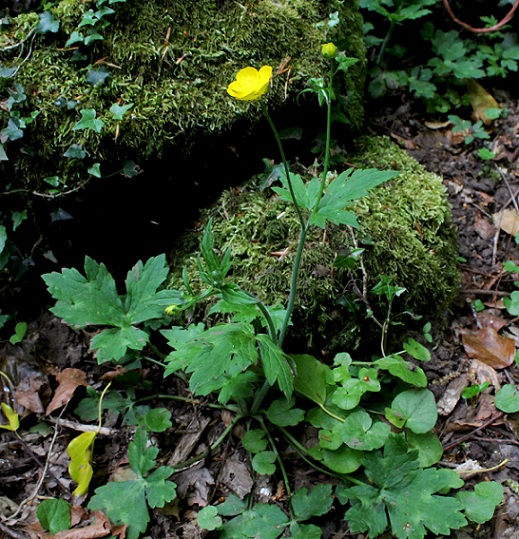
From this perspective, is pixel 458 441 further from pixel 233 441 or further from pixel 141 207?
pixel 141 207

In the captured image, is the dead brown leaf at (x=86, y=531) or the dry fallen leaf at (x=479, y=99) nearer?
the dead brown leaf at (x=86, y=531)

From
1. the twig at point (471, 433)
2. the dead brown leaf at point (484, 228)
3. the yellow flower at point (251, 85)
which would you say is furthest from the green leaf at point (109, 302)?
the dead brown leaf at point (484, 228)

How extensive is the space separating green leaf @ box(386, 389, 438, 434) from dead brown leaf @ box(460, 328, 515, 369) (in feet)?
1.57

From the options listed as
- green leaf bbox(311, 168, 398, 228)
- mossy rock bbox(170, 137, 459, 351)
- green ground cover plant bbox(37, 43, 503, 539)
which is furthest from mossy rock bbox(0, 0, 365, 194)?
green leaf bbox(311, 168, 398, 228)

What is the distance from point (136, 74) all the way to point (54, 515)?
1958mm

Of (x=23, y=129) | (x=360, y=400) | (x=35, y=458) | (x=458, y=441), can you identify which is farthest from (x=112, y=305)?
(x=458, y=441)

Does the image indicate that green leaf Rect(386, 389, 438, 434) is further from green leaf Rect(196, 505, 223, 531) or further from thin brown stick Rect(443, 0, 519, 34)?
thin brown stick Rect(443, 0, 519, 34)

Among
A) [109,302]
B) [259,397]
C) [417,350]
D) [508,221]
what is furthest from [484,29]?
[109,302]

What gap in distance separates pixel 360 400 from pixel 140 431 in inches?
36.8

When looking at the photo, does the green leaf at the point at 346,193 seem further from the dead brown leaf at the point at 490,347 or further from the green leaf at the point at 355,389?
the dead brown leaf at the point at 490,347

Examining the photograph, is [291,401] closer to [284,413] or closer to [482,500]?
[284,413]

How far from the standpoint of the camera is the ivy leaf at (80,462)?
2174mm

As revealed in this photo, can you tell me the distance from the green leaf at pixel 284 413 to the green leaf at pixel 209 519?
42 centimetres

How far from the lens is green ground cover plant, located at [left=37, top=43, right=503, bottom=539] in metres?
1.86
